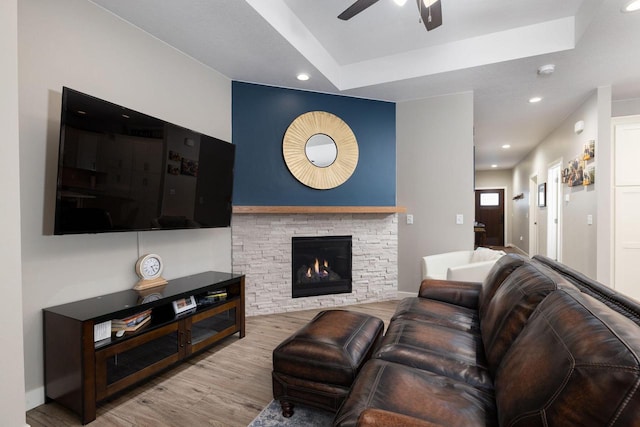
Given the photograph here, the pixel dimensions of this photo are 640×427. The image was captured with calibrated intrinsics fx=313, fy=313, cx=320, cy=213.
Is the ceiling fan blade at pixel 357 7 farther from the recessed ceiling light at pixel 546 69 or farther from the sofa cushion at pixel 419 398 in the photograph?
the recessed ceiling light at pixel 546 69

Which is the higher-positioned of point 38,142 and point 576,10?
point 576,10

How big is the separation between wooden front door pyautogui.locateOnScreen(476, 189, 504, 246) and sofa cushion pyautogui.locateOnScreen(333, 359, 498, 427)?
35.6 feet

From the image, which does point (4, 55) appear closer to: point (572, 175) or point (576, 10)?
point (576, 10)

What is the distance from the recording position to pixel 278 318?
3.44 metres

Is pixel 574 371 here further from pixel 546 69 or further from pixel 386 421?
pixel 546 69

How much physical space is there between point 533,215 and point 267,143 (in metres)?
7.14

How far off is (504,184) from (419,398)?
37.4ft

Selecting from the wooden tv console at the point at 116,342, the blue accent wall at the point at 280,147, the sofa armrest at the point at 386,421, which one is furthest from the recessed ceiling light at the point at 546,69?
the wooden tv console at the point at 116,342

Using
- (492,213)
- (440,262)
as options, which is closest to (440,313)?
(440,262)

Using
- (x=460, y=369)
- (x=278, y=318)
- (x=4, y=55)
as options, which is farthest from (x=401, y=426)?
(x=278, y=318)

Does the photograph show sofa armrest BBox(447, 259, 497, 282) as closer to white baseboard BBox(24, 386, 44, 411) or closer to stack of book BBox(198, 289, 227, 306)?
stack of book BBox(198, 289, 227, 306)

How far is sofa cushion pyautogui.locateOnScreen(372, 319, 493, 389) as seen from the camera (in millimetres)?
1388

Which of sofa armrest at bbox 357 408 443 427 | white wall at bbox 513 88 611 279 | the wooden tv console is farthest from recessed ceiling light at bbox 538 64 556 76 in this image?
the wooden tv console

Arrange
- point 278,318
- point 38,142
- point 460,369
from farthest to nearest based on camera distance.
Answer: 1. point 278,318
2. point 38,142
3. point 460,369
